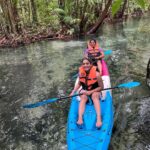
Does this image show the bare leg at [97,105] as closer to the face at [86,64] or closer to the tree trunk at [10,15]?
the face at [86,64]

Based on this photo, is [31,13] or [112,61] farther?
[31,13]

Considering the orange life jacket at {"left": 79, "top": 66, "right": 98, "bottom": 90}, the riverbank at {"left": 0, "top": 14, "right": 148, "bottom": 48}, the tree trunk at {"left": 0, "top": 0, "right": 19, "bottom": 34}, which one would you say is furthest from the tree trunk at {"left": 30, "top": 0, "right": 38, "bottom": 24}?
the orange life jacket at {"left": 79, "top": 66, "right": 98, "bottom": 90}

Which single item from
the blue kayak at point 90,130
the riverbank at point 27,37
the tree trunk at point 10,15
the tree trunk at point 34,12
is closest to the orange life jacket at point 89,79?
the blue kayak at point 90,130

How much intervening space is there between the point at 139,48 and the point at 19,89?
5.40 metres

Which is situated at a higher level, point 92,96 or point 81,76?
point 81,76

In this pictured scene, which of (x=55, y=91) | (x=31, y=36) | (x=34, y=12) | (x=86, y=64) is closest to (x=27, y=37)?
(x=31, y=36)

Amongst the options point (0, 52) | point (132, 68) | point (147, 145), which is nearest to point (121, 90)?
point (132, 68)

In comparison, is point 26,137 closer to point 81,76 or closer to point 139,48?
point 81,76

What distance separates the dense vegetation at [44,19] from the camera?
1186cm

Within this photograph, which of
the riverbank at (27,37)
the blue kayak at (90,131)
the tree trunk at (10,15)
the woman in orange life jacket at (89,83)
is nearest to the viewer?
the blue kayak at (90,131)

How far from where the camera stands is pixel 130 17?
64.5 ft

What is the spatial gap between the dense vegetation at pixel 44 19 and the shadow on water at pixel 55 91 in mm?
962

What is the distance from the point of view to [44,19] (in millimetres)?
13469

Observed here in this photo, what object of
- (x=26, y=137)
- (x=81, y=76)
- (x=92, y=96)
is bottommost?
(x=26, y=137)
